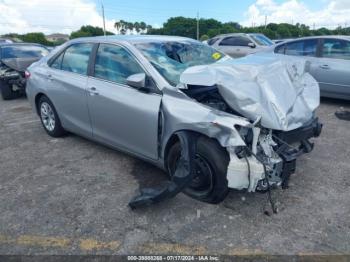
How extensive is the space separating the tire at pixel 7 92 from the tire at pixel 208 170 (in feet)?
23.5

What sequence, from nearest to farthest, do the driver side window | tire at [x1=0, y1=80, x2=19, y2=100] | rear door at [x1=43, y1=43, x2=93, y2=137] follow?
the driver side window → rear door at [x1=43, y1=43, x2=93, y2=137] → tire at [x1=0, y1=80, x2=19, y2=100]

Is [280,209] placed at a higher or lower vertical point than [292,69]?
lower

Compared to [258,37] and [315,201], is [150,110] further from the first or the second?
[258,37]

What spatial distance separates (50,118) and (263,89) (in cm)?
361

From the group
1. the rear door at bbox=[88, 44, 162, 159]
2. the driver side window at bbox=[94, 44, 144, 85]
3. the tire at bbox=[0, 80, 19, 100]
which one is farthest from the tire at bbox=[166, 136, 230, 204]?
the tire at bbox=[0, 80, 19, 100]

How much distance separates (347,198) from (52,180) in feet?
10.7

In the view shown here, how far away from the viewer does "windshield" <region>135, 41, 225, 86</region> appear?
3.54m

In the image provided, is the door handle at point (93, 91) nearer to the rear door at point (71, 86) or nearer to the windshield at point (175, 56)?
the rear door at point (71, 86)

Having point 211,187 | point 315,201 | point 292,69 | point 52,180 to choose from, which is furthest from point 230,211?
point 52,180

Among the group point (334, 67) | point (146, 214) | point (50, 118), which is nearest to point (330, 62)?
point (334, 67)

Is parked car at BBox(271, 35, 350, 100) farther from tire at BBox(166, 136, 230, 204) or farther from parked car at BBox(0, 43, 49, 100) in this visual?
parked car at BBox(0, 43, 49, 100)

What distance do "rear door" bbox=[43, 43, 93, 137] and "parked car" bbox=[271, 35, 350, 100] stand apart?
15.0ft

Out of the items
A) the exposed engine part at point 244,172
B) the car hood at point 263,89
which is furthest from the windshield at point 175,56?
the exposed engine part at point 244,172

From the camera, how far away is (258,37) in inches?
493
